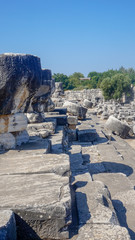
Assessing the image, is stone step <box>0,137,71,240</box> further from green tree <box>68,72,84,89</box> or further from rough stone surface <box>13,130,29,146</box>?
green tree <box>68,72,84,89</box>

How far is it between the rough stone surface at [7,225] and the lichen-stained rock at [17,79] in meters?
1.56

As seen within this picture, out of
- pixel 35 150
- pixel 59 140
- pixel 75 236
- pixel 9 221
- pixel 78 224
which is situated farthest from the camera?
pixel 59 140

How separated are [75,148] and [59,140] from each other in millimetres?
751

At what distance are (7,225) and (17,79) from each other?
1826 millimetres

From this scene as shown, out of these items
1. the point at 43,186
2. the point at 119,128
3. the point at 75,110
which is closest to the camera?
the point at 43,186

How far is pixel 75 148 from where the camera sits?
16.4ft

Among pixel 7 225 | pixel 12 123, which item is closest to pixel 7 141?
pixel 12 123

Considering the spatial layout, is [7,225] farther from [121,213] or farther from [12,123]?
[12,123]

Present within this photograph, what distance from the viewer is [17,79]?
108 inches

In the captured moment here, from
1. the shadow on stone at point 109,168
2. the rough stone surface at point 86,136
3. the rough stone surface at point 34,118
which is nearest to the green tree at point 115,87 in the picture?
the rough stone surface at point 86,136

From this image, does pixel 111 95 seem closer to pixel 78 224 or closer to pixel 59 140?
pixel 59 140

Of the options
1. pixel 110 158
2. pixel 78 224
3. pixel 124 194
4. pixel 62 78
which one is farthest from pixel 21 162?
pixel 62 78

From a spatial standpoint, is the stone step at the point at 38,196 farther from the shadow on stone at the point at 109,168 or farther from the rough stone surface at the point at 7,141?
the shadow on stone at the point at 109,168

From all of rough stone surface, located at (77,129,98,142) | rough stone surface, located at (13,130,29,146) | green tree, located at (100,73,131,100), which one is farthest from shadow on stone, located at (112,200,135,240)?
green tree, located at (100,73,131,100)
